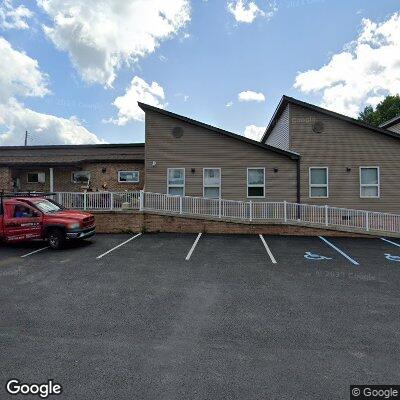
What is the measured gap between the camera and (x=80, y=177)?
72.3 feet

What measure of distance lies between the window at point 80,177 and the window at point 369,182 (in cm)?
1844

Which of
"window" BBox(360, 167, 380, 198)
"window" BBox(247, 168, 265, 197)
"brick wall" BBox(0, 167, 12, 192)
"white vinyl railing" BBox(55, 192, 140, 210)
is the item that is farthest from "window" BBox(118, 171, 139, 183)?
"window" BBox(360, 167, 380, 198)

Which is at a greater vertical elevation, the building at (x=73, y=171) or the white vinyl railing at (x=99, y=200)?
the building at (x=73, y=171)

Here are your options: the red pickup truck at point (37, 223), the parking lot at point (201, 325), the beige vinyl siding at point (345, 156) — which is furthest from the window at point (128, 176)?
the parking lot at point (201, 325)

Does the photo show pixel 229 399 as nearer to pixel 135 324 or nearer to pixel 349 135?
pixel 135 324

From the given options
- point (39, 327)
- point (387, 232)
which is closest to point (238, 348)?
point (39, 327)

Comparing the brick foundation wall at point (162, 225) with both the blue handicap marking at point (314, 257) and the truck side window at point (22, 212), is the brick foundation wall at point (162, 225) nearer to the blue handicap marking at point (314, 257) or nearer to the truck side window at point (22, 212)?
the truck side window at point (22, 212)

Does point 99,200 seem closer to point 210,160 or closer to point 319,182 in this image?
point 210,160

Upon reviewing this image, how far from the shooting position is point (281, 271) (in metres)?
8.61

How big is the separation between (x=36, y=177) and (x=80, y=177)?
3.72 meters

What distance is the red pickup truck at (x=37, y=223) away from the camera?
11578mm

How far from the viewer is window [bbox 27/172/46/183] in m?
22.5

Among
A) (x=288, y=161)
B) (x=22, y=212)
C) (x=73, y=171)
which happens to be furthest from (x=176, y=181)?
(x=73, y=171)

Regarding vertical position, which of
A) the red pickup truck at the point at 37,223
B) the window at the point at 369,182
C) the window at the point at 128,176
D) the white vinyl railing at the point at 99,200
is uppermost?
the window at the point at 128,176
